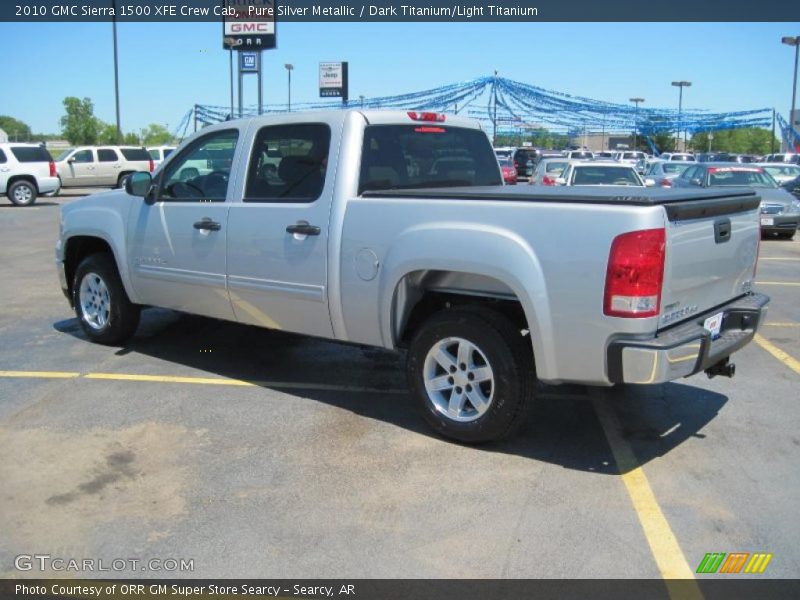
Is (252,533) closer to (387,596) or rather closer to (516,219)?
(387,596)

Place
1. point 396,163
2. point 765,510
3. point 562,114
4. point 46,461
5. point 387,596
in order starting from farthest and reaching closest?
point 562,114 → point 396,163 → point 46,461 → point 765,510 → point 387,596

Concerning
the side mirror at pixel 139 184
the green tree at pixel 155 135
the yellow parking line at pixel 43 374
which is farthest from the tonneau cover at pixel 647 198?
the green tree at pixel 155 135

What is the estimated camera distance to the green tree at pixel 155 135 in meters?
57.4

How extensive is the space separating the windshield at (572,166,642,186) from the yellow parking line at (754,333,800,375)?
9.67 meters

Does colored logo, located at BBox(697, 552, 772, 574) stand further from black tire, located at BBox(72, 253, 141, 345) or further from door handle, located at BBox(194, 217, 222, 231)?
black tire, located at BBox(72, 253, 141, 345)

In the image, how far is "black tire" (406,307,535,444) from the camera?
14.2 feet

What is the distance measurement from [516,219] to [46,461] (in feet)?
9.81

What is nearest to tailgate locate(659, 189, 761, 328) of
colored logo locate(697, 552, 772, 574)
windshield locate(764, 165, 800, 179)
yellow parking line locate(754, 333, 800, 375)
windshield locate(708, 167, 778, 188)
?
colored logo locate(697, 552, 772, 574)

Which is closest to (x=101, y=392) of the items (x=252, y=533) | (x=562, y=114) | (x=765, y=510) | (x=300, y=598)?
(x=252, y=533)

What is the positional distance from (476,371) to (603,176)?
13.3 m

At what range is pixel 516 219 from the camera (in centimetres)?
409

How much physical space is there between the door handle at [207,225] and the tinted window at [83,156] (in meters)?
26.0

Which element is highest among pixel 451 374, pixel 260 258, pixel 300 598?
pixel 260 258

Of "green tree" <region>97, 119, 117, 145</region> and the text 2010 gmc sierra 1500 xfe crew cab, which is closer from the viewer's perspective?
the text 2010 gmc sierra 1500 xfe crew cab
